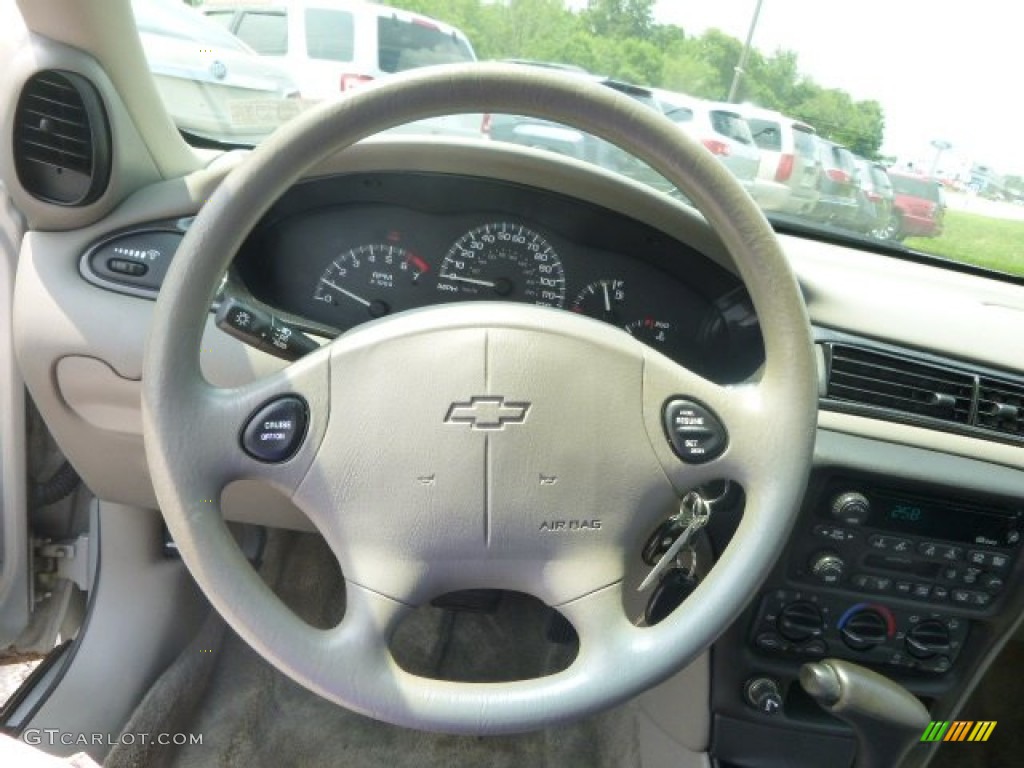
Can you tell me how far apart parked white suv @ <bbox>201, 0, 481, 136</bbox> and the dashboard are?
148mm

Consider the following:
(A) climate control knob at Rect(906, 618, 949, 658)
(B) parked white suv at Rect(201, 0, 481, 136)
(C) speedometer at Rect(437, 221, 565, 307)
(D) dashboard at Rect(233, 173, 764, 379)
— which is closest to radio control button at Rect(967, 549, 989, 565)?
(A) climate control knob at Rect(906, 618, 949, 658)

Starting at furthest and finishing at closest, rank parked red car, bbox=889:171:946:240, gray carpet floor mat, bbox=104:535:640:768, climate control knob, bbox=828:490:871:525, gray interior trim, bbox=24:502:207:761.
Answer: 1. gray carpet floor mat, bbox=104:535:640:768
2. gray interior trim, bbox=24:502:207:761
3. parked red car, bbox=889:171:946:240
4. climate control knob, bbox=828:490:871:525

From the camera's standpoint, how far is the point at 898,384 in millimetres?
1624

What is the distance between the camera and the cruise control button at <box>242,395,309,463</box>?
44.8 inches

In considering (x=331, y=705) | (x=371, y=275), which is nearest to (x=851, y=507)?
(x=371, y=275)

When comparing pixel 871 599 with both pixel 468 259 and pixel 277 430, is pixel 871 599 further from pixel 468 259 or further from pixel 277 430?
pixel 277 430

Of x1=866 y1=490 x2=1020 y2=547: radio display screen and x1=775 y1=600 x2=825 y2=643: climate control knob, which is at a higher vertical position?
x1=866 y1=490 x2=1020 y2=547: radio display screen

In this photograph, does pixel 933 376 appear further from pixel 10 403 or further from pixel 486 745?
pixel 10 403

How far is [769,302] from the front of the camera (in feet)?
3.72

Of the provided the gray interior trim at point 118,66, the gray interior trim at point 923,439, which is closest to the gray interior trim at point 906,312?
the gray interior trim at point 923,439

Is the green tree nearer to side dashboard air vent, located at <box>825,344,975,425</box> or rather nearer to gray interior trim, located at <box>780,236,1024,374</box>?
gray interior trim, located at <box>780,236,1024,374</box>

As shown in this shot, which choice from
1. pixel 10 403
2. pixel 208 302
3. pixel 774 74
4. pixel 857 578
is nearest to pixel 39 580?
pixel 10 403

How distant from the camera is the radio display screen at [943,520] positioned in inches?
63.7

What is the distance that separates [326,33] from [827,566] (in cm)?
131
